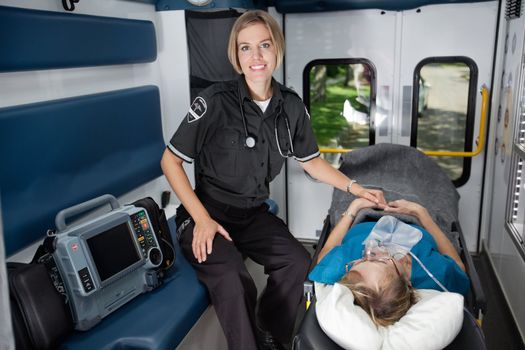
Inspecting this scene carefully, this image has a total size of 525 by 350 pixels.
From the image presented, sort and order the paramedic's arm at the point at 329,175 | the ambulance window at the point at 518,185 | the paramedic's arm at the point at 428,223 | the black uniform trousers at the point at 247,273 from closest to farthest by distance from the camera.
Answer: the black uniform trousers at the point at 247,273 → the paramedic's arm at the point at 428,223 → the paramedic's arm at the point at 329,175 → the ambulance window at the point at 518,185

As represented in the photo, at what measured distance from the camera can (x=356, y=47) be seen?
160 inches

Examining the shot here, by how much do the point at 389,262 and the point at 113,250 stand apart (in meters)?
1.25

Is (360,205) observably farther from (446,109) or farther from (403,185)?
(446,109)

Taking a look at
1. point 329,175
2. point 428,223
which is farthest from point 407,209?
point 329,175

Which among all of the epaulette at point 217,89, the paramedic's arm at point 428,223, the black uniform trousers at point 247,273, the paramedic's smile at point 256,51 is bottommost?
the black uniform trousers at point 247,273

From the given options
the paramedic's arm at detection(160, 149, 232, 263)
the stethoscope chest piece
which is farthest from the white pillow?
the stethoscope chest piece

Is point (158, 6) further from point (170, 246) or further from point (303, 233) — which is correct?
point (303, 233)

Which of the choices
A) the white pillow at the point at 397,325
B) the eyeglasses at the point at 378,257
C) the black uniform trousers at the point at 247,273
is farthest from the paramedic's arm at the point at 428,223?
the white pillow at the point at 397,325

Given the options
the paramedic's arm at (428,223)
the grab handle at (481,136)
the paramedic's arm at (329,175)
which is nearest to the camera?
the paramedic's arm at (428,223)

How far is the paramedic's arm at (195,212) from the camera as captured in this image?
231 cm

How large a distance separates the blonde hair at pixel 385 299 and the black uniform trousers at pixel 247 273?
2.32 feet

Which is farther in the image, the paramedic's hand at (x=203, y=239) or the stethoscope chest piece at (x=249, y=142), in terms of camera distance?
the stethoscope chest piece at (x=249, y=142)

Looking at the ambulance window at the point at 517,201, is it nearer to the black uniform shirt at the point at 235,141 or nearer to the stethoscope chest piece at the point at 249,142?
the black uniform shirt at the point at 235,141

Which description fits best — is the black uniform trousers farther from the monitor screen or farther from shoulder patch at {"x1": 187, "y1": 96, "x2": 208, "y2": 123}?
shoulder patch at {"x1": 187, "y1": 96, "x2": 208, "y2": 123}
